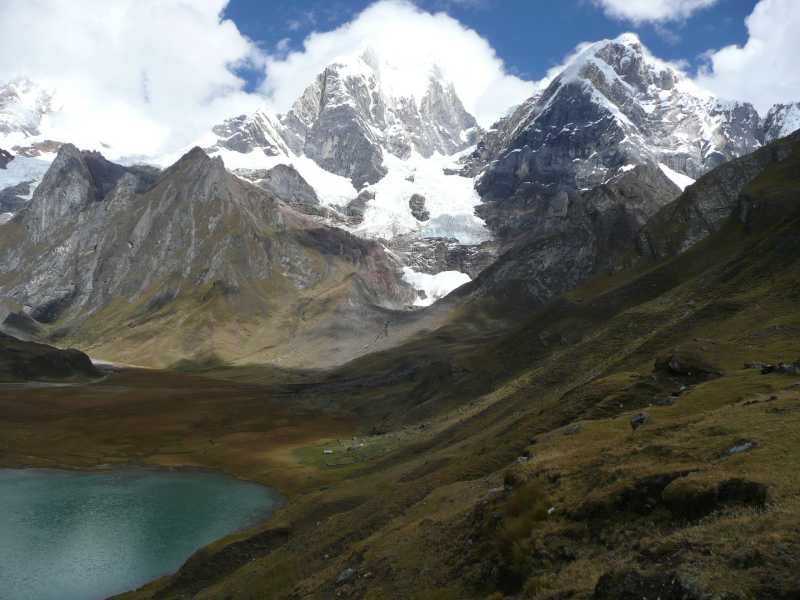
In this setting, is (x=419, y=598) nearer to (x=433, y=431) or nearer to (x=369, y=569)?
(x=369, y=569)

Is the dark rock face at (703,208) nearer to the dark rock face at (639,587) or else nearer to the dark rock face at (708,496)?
the dark rock face at (708,496)

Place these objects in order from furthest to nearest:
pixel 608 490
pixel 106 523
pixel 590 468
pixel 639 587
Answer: pixel 106 523
pixel 590 468
pixel 608 490
pixel 639 587

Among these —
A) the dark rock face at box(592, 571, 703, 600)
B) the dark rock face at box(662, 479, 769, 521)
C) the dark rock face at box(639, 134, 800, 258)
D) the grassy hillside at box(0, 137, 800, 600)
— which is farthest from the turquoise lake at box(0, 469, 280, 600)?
the dark rock face at box(639, 134, 800, 258)

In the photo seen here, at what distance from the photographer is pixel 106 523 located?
261ft

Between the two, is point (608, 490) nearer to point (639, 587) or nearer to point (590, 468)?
point (590, 468)

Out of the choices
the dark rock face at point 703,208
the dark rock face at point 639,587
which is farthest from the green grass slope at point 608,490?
the dark rock face at point 703,208

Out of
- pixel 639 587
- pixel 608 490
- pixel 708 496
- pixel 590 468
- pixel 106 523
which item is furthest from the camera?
pixel 106 523

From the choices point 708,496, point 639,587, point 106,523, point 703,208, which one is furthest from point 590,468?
point 703,208

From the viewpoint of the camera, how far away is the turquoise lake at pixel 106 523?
201ft

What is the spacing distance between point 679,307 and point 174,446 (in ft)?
311

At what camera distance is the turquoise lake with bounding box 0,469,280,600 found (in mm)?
61188

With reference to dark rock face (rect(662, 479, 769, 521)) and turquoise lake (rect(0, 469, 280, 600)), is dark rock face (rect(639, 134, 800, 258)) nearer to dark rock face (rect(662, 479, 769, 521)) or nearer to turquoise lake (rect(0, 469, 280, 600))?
turquoise lake (rect(0, 469, 280, 600))

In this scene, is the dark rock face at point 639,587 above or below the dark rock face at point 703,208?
below

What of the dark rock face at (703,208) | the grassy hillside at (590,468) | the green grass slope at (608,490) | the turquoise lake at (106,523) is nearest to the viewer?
the green grass slope at (608,490)
